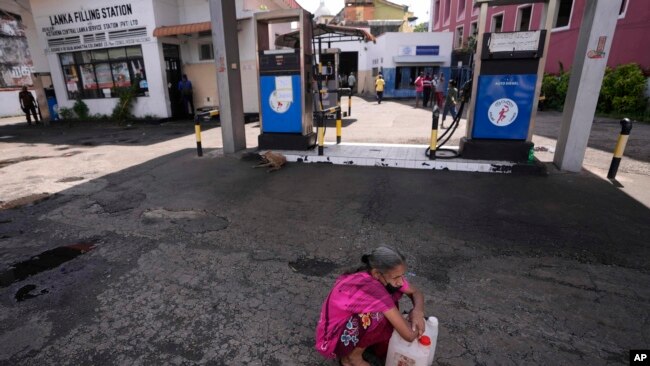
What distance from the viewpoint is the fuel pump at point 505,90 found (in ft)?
20.3

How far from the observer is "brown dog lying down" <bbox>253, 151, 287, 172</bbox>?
24.2 feet

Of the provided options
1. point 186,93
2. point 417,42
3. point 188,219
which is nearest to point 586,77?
point 188,219

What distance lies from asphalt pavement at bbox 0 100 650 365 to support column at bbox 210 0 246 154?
1.87 metres

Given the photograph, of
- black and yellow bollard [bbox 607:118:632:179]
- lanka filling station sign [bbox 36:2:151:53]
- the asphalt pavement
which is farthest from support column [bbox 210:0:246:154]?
lanka filling station sign [bbox 36:2:151:53]

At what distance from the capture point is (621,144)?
20.3 feet

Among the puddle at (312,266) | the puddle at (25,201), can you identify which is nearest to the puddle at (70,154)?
the puddle at (25,201)

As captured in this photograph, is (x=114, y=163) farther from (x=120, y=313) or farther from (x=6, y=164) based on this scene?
(x=120, y=313)

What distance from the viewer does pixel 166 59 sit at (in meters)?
15.4

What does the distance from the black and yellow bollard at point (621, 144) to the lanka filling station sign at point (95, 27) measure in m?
16.0

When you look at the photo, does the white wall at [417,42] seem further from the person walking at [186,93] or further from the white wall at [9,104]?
the white wall at [9,104]

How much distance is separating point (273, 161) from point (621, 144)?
6.55 metres

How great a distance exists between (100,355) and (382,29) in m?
37.6

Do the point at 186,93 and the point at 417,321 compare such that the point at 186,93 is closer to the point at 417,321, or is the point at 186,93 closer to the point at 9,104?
the point at 9,104

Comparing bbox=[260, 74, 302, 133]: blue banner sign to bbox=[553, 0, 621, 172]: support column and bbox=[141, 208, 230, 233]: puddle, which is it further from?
bbox=[553, 0, 621, 172]: support column
